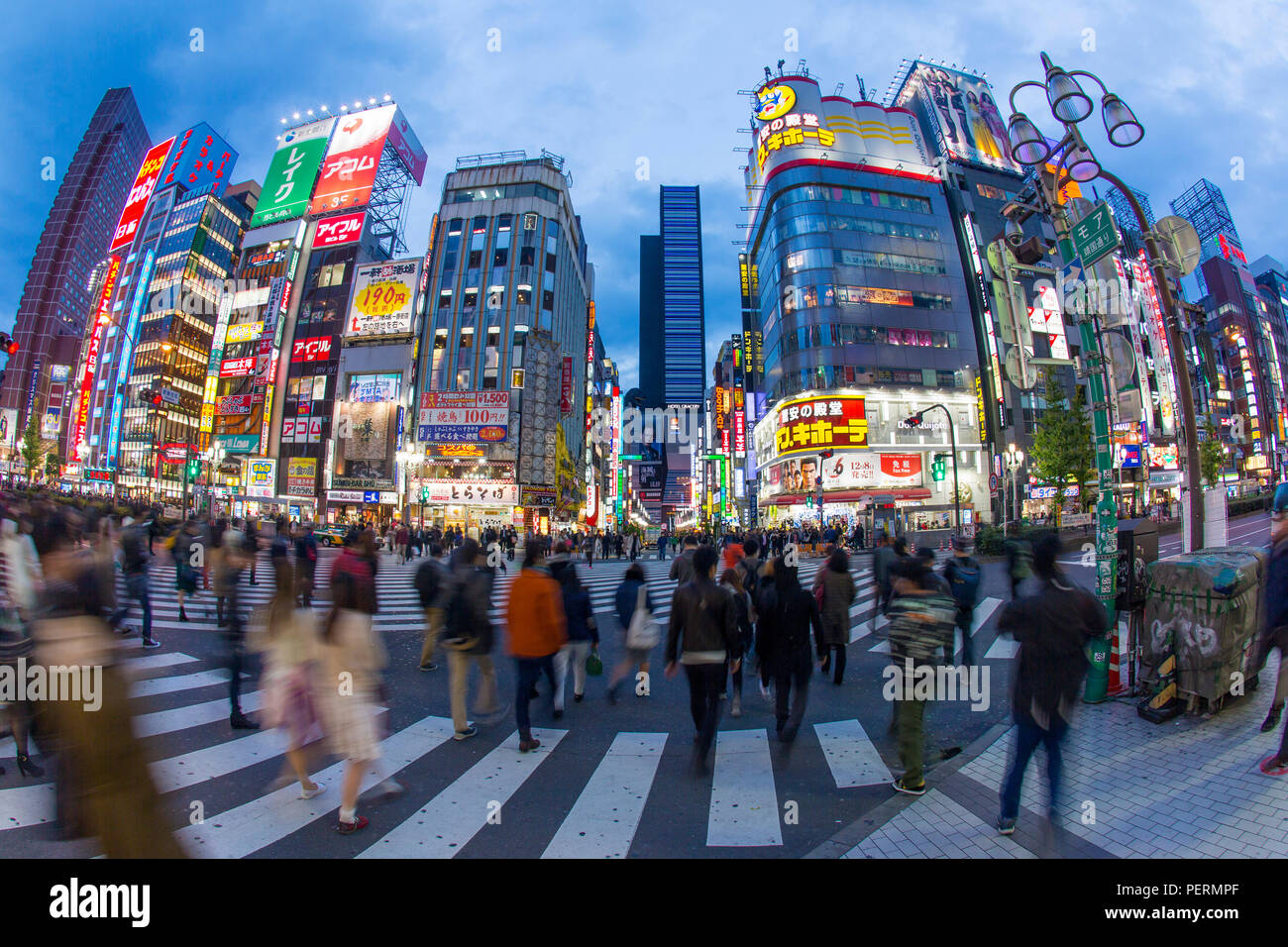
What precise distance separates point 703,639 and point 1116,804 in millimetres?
3144

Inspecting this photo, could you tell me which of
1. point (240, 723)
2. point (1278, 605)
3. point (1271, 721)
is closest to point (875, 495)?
point (1271, 721)

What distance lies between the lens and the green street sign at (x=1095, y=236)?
20.8ft

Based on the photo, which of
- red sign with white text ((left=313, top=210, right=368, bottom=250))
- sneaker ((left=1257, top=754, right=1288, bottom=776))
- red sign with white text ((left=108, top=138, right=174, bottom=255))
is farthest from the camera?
red sign with white text ((left=108, top=138, right=174, bottom=255))

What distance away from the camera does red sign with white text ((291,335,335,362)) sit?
57938mm

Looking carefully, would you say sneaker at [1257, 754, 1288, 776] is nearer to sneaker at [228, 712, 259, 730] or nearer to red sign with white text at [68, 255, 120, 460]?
sneaker at [228, 712, 259, 730]

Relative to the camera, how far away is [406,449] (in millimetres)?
50500

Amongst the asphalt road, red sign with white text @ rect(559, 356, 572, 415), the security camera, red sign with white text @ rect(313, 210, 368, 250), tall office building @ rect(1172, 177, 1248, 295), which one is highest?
tall office building @ rect(1172, 177, 1248, 295)

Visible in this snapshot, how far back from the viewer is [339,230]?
59.2m

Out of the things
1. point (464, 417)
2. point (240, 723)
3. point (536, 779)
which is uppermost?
point (464, 417)

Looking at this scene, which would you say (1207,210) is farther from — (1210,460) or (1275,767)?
(1275,767)

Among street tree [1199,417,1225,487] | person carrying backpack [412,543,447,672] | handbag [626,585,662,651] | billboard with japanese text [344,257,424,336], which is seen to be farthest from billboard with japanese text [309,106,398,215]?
street tree [1199,417,1225,487]

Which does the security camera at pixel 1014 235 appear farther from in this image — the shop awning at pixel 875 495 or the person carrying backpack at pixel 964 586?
the shop awning at pixel 875 495

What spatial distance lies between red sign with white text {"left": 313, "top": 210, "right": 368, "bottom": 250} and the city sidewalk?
69.7 meters

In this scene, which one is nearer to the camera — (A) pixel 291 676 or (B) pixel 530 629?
(A) pixel 291 676
